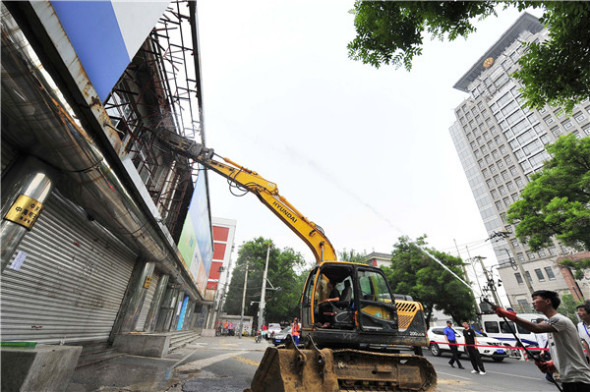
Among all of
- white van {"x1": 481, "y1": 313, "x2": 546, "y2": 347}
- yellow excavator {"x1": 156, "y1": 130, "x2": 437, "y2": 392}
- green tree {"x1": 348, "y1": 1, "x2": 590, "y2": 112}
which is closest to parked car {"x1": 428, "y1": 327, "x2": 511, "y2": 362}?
white van {"x1": 481, "y1": 313, "x2": 546, "y2": 347}

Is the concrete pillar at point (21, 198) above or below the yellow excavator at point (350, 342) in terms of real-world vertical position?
above

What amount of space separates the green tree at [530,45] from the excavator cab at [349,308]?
4.31 meters

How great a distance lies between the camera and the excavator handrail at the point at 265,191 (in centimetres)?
706

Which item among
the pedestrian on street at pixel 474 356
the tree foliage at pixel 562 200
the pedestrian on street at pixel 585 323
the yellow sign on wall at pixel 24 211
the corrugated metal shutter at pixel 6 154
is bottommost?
the pedestrian on street at pixel 474 356

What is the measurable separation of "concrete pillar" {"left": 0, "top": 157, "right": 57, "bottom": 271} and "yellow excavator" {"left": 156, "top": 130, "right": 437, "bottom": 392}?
154 inches

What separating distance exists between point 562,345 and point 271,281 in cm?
3885

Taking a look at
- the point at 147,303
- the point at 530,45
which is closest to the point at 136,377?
the point at 147,303

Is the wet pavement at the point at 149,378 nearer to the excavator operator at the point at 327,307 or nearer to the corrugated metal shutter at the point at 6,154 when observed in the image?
the excavator operator at the point at 327,307

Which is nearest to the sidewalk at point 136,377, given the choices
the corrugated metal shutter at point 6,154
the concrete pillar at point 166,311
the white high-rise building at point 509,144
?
the corrugated metal shutter at point 6,154

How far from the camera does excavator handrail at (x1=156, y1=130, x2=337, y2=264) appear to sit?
706 centimetres

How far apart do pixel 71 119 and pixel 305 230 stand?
555cm

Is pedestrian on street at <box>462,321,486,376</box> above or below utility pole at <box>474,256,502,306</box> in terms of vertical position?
below

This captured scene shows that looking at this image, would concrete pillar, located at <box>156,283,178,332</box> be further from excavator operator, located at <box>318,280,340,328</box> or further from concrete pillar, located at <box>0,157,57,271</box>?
excavator operator, located at <box>318,280,340,328</box>

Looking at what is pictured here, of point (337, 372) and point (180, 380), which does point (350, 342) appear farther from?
point (180, 380)
